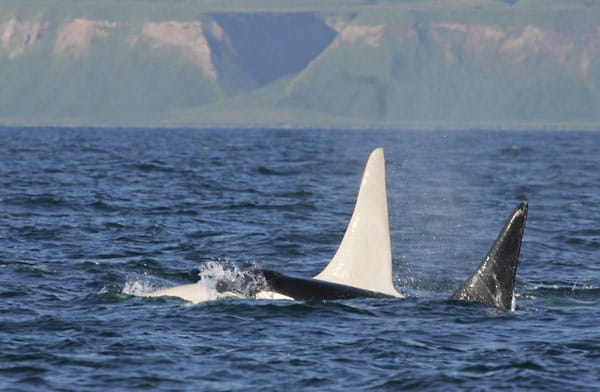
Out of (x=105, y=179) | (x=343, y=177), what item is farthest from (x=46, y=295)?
(x=343, y=177)

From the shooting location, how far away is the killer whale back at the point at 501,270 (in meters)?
17.8

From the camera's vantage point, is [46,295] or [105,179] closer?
[46,295]

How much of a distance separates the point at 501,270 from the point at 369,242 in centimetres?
230

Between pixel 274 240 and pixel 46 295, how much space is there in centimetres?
975

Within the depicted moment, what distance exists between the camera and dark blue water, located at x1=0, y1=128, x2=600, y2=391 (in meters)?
15.5

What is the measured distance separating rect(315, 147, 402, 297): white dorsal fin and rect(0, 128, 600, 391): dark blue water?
51 cm

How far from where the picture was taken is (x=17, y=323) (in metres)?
18.3

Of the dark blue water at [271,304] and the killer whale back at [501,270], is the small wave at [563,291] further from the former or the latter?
the killer whale back at [501,270]

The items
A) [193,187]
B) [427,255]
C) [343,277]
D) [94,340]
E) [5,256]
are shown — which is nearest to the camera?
[94,340]

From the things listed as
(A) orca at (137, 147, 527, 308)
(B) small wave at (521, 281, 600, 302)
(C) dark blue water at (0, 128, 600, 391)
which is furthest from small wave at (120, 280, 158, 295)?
(B) small wave at (521, 281, 600, 302)

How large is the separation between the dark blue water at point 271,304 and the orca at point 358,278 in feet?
0.82

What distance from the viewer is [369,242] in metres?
19.6

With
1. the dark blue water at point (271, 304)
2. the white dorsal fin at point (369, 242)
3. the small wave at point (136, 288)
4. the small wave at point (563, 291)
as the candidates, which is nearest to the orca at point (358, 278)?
the white dorsal fin at point (369, 242)

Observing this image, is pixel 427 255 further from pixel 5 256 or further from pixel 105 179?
pixel 105 179
